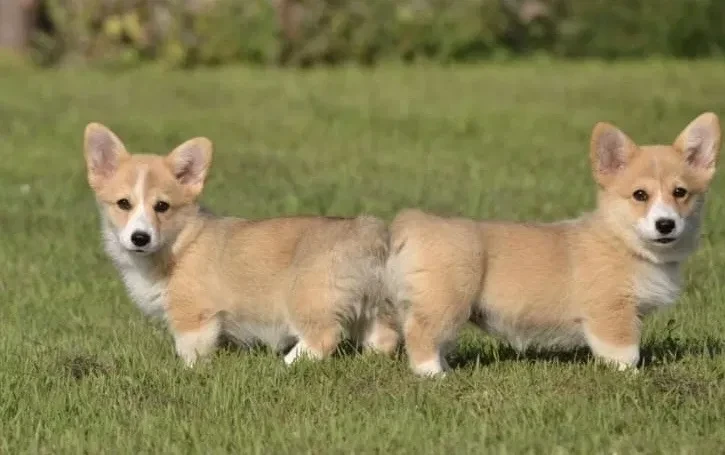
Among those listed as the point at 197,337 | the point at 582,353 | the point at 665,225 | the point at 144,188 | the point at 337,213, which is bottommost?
the point at 337,213

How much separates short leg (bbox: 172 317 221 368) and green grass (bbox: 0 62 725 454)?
0.33ft

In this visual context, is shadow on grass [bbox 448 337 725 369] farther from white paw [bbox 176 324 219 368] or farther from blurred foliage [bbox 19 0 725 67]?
blurred foliage [bbox 19 0 725 67]

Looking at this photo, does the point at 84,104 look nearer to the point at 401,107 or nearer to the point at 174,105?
the point at 174,105

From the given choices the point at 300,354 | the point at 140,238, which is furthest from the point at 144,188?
the point at 300,354

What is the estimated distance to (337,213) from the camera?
11664 millimetres

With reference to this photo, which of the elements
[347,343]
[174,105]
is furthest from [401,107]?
[347,343]

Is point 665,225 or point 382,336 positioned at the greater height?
point 665,225

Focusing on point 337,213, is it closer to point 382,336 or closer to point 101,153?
point 101,153

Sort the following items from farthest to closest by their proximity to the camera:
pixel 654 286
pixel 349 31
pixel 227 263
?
pixel 349 31 → pixel 227 263 → pixel 654 286

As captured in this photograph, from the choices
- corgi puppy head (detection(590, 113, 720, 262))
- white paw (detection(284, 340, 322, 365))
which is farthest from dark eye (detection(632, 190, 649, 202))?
white paw (detection(284, 340, 322, 365))

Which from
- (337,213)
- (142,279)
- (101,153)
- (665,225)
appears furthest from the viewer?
(337,213)

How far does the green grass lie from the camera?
6133 millimetres

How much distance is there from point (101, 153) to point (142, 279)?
26.0 inches

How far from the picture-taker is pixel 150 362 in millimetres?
7250
